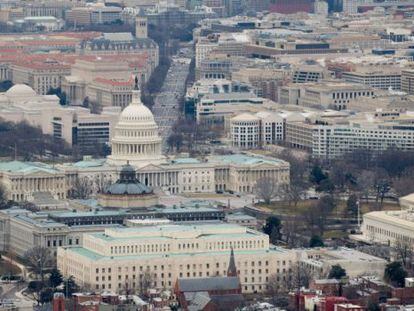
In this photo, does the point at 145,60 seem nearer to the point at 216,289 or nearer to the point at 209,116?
the point at 209,116

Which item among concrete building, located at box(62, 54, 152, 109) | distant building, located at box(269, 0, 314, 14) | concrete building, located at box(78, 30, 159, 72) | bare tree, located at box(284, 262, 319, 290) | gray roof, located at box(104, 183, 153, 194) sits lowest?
distant building, located at box(269, 0, 314, 14)

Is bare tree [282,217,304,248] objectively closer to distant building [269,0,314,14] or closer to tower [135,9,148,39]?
tower [135,9,148,39]

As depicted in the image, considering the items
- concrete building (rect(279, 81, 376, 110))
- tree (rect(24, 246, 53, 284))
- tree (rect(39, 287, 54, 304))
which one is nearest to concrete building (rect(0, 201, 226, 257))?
tree (rect(24, 246, 53, 284))

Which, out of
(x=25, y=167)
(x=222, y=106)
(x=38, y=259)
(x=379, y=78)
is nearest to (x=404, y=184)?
(x=25, y=167)

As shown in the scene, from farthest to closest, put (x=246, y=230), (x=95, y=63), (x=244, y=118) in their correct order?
(x=95, y=63)
(x=244, y=118)
(x=246, y=230)

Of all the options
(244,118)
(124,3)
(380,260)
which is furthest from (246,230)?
(124,3)

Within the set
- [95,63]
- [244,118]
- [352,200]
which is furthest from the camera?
[95,63]

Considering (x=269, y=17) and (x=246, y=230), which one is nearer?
(x=246, y=230)
